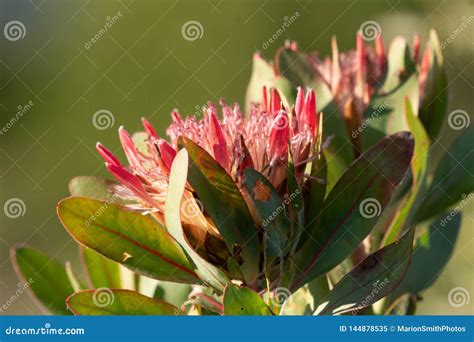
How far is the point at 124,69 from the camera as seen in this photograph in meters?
3.42

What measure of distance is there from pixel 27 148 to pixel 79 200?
1.80 metres

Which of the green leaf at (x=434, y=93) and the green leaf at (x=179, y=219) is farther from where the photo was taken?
the green leaf at (x=434, y=93)

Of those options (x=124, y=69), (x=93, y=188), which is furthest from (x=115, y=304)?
(x=124, y=69)

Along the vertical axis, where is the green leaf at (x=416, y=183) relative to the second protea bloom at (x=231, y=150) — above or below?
above

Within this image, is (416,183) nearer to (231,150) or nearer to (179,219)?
(231,150)

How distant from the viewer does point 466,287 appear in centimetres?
229

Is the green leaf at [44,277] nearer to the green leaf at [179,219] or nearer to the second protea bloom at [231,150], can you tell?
the second protea bloom at [231,150]

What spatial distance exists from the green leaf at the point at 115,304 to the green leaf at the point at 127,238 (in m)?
0.08

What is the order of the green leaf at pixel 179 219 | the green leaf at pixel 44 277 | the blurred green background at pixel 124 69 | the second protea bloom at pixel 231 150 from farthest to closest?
the blurred green background at pixel 124 69, the green leaf at pixel 44 277, the second protea bloom at pixel 231 150, the green leaf at pixel 179 219

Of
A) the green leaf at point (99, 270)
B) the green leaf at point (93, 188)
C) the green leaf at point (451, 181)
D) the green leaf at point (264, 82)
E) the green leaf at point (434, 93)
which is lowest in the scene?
the green leaf at point (99, 270)

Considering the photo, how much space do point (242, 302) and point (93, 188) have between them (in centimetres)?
45

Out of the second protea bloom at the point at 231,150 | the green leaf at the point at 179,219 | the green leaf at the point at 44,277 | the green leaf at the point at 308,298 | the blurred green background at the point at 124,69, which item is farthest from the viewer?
the blurred green background at the point at 124,69

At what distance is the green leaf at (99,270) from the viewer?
5.70ft

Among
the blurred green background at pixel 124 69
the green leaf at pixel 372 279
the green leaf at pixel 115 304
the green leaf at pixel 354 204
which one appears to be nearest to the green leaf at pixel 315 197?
the green leaf at pixel 354 204
